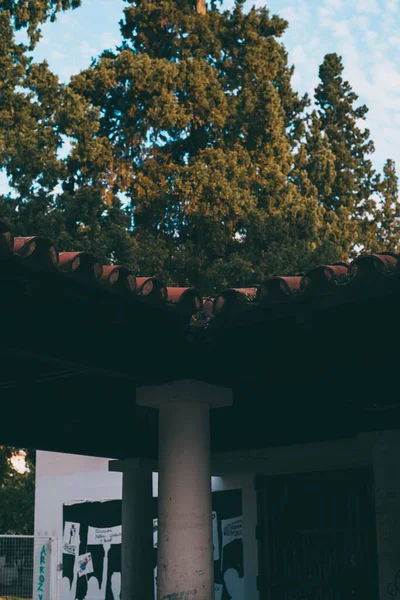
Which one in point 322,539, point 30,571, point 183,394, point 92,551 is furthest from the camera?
point 30,571

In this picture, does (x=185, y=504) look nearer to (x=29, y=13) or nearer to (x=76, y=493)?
(x=76, y=493)

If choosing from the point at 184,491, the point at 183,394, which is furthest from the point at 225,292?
the point at 184,491

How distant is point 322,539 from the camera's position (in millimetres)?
19328

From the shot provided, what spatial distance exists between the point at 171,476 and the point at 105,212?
73.8ft

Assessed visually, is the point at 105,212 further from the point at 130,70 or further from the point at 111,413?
the point at 111,413

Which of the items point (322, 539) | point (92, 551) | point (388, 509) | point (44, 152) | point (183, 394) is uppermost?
point (44, 152)

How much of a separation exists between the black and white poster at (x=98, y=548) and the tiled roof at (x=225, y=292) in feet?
50.7

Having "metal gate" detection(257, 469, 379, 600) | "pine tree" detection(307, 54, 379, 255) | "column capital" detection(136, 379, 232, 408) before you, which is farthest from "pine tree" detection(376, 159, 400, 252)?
"column capital" detection(136, 379, 232, 408)

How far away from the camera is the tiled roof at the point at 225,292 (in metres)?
6.96

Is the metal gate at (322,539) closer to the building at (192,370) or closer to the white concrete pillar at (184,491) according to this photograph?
the building at (192,370)

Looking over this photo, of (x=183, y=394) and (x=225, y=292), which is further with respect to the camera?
(x=183, y=394)

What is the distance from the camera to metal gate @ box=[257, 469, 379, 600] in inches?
737

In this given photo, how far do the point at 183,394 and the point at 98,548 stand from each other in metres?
18.0

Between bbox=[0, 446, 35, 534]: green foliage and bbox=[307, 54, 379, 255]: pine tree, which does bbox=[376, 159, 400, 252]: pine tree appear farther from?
bbox=[0, 446, 35, 534]: green foliage
